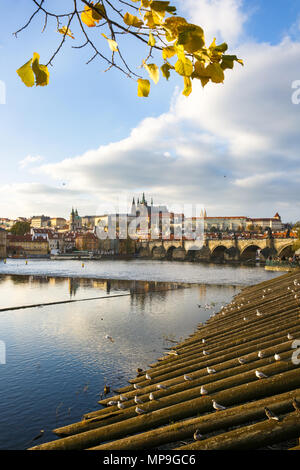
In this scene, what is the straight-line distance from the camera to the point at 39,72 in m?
1.79

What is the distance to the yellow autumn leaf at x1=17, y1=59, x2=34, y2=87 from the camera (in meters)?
1.72

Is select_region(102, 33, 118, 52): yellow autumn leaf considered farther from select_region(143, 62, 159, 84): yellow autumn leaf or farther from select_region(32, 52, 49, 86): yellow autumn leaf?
select_region(32, 52, 49, 86): yellow autumn leaf

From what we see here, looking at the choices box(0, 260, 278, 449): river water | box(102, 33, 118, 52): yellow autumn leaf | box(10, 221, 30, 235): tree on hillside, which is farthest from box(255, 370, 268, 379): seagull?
box(10, 221, 30, 235): tree on hillside

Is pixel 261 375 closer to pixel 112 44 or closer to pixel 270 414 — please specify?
pixel 270 414

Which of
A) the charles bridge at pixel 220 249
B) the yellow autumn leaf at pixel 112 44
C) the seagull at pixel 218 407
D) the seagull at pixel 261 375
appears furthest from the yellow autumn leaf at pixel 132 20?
the charles bridge at pixel 220 249

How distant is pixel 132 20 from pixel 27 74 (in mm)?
602

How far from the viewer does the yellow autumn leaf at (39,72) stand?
67.9 inches

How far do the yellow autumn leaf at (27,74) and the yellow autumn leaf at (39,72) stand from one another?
0.02 metres

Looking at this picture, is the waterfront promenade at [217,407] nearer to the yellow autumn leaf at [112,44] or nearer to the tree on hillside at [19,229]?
the yellow autumn leaf at [112,44]

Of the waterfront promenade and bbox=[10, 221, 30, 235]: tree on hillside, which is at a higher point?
bbox=[10, 221, 30, 235]: tree on hillside

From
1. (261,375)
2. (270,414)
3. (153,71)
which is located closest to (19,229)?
(261,375)

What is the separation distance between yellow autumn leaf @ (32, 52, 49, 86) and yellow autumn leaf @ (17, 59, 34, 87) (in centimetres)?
2
